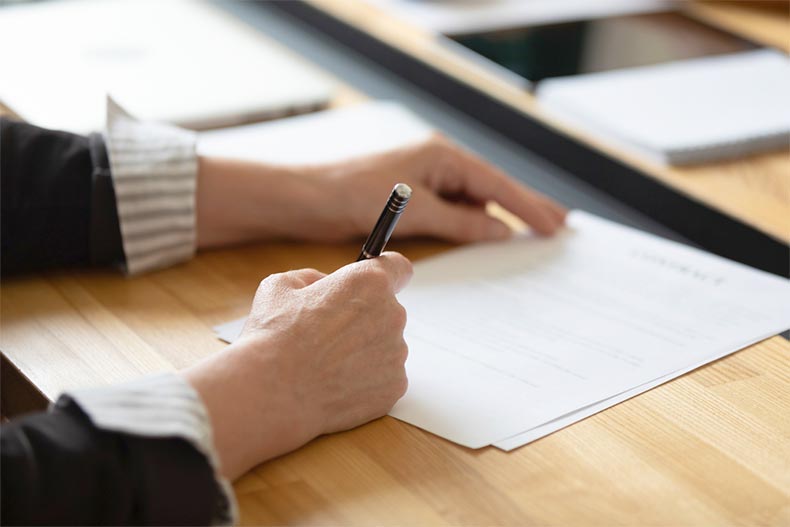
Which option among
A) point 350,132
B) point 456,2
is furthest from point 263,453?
point 456,2

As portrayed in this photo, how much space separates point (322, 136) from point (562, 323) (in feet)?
1.42

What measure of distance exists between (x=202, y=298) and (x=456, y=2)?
863 mm

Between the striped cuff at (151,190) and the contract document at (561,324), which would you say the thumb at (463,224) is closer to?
the contract document at (561,324)

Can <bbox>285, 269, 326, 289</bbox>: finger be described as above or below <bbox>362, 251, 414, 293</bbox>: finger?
below

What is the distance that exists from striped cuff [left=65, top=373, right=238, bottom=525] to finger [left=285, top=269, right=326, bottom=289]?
15cm

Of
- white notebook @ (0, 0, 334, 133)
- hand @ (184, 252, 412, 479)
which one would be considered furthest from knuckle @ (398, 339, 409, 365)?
white notebook @ (0, 0, 334, 133)

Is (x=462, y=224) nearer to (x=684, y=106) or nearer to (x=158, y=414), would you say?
(x=684, y=106)

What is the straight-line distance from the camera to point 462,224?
1.09 meters

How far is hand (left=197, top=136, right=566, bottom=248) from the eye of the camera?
1.05m

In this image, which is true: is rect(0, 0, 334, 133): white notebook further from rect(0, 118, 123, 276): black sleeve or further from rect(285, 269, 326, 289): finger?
rect(285, 269, 326, 289): finger

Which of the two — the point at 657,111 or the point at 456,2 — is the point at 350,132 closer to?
the point at 657,111

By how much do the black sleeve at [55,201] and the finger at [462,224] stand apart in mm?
313

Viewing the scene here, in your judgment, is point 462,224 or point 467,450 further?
point 462,224

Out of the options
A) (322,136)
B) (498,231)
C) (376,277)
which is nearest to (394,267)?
(376,277)
